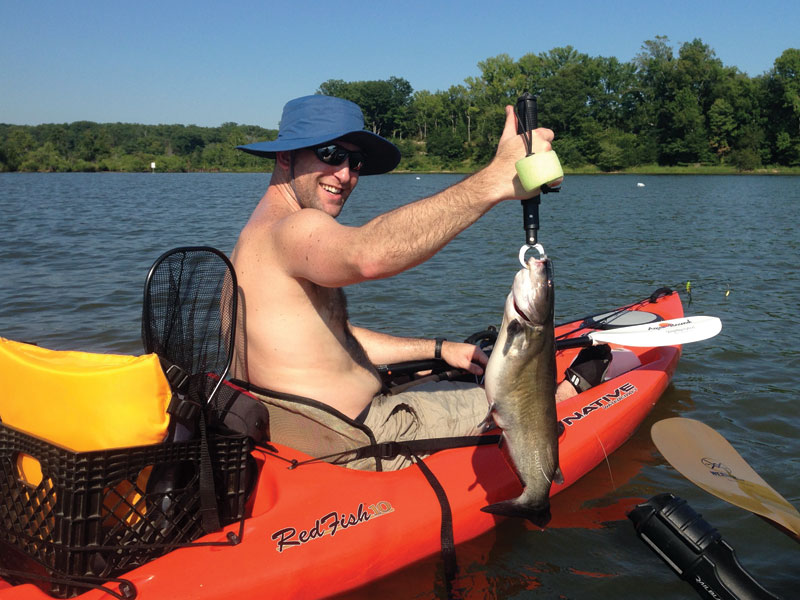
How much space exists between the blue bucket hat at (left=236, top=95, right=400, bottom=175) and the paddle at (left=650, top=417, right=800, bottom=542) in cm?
247

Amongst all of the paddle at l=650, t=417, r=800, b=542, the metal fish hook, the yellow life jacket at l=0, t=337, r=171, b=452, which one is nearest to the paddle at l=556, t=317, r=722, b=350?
the paddle at l=650, t=417, r=800, b=542

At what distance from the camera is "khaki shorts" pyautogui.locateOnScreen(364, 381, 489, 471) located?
3.79 metres

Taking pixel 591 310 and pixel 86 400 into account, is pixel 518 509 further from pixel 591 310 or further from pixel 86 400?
pixel 591 310

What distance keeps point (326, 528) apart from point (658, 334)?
12.2ft

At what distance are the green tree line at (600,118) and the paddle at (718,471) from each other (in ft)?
212

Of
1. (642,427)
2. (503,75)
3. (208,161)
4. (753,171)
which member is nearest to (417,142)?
(503,75)

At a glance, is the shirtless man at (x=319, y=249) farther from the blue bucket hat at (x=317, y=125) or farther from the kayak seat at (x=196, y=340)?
the kayak seat at (x=196, y=340)

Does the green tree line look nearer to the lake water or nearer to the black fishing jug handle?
the lake water

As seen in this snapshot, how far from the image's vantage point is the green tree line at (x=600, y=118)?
217 ft

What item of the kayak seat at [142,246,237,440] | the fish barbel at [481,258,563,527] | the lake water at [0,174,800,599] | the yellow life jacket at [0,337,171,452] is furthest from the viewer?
the lake water at [0,174,800,599]

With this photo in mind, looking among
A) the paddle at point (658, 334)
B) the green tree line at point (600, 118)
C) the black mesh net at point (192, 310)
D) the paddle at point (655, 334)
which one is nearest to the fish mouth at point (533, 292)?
the black mesh net at point (192, 310)

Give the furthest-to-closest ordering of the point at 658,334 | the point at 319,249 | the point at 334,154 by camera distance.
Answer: the point at 658,334, the point at 334,154, the point at 319,249

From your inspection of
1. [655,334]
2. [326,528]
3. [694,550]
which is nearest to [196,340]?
[326,528]

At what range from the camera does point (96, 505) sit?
249cm
